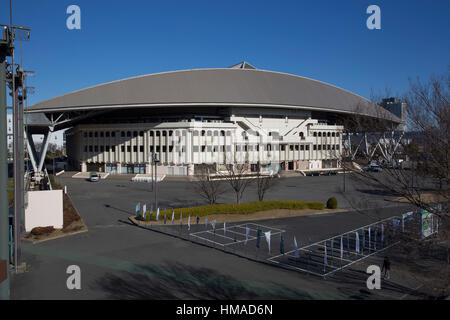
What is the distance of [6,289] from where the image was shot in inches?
317

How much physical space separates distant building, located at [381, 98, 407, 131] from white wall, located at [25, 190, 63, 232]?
1692 cm

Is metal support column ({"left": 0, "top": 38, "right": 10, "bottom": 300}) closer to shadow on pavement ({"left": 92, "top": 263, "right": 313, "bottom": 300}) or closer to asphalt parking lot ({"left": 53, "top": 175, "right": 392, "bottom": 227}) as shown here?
shadow on pavement ({"left": 92, "top": 263, "right": 313, "bottom": 300})

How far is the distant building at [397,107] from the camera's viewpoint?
7.86m

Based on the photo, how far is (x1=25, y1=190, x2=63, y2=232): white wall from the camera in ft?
58.6

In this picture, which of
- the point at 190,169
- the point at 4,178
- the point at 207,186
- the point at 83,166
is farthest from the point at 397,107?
the point at 83,166

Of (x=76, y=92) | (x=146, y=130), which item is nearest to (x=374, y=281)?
(x=146, y=130)

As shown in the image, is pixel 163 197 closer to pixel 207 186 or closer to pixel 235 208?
pixel 207 186

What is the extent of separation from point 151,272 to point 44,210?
9.76 meters

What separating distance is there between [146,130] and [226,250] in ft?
125

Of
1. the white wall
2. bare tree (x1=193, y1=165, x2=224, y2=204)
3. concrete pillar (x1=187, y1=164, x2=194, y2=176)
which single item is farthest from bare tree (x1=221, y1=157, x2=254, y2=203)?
concrete pillar (x1=187, y1=164, x2=194, y2=176)

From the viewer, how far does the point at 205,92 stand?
163 ft

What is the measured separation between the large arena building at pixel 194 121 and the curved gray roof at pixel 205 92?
14 cm

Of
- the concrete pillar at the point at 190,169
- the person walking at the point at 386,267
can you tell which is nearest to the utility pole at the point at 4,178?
the person walking at the point at 386,267
